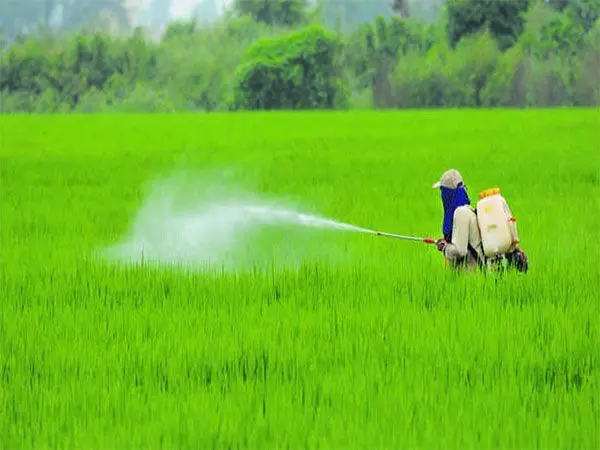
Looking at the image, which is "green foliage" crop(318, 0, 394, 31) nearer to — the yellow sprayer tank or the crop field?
the crop field

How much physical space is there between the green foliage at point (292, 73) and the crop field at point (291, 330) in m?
34.7

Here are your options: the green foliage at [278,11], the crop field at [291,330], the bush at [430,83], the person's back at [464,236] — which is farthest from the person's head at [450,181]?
the green foliage at [278,11]

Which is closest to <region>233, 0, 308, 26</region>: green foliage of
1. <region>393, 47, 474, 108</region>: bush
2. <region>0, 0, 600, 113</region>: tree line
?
<region>0, 0, 600, 113</region>: tree line

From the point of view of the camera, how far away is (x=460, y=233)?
17.8 ft

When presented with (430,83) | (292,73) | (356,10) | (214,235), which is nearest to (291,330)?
(214,235)

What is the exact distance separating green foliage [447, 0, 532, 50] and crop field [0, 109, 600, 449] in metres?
34.3

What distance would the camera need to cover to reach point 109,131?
2373cm

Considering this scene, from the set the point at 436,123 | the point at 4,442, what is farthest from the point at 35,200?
the point at 436,123

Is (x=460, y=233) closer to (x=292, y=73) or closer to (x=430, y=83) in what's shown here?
(x=430, y=83)

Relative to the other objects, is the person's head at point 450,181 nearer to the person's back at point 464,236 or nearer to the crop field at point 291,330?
the person's back at point 464,236

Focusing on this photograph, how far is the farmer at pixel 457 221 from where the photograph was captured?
5.40m

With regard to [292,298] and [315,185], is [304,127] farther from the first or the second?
Answer: [292,298]

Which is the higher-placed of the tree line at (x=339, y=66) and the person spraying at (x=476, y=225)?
the tree line at (x=339, y=66)

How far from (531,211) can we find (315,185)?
3.29m
